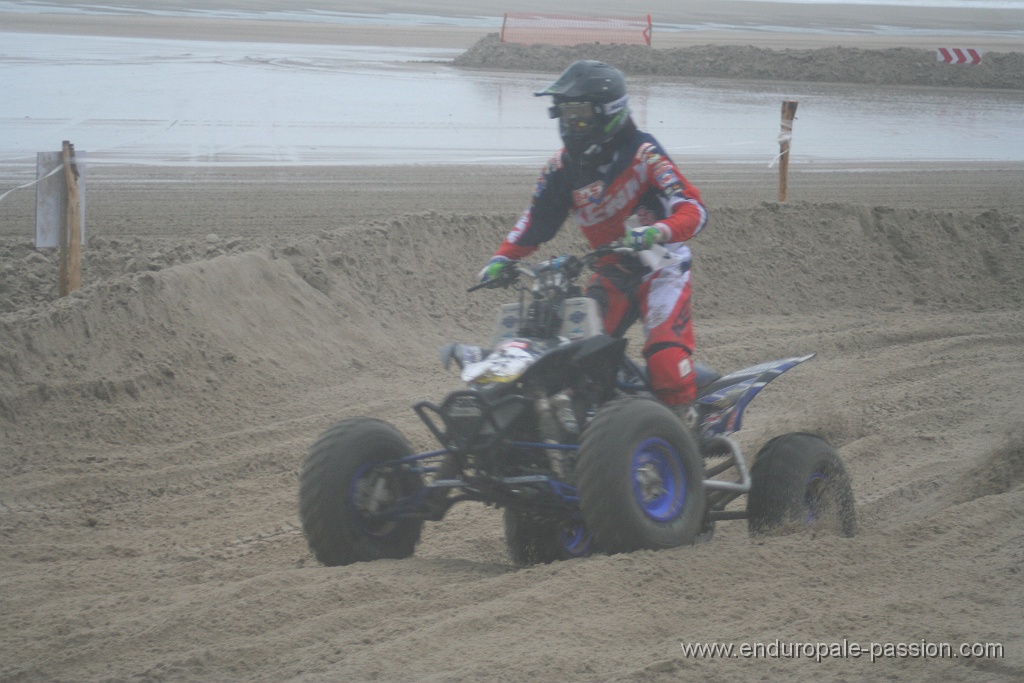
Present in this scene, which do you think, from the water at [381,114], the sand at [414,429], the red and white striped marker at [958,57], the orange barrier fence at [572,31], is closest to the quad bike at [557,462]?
the sand at [414,429]

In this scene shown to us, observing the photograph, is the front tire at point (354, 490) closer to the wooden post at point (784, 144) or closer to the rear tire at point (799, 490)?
the rear tire at point (799, 490)

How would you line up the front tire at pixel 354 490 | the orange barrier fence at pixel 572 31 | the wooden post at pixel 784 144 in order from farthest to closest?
the orange barrier fence at pixel 572 31
the wooden post at pixel 784 144
the front tire at pixel 354 490

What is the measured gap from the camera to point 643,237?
501 cm

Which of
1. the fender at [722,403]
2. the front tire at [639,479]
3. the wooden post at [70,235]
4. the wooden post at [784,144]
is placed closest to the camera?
the front tire at [639,479]

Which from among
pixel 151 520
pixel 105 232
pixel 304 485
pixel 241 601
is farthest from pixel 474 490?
pixel 105 232

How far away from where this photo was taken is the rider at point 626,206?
5172mm

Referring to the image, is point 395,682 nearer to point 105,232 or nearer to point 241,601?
point 241,601

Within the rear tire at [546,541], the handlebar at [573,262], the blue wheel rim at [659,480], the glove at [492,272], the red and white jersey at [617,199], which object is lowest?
the rear tire at [546,541]

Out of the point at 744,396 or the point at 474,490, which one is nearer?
the point at 474,490

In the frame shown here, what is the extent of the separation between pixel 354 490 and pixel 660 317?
1.69 m

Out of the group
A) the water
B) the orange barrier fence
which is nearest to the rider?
the water

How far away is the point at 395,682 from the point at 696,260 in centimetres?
830

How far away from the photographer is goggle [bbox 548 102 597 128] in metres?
5.17

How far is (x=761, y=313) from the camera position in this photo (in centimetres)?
1105
